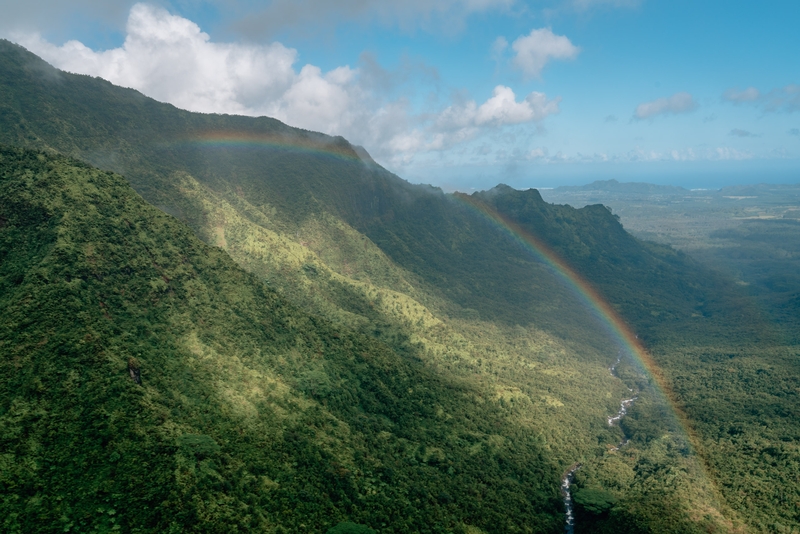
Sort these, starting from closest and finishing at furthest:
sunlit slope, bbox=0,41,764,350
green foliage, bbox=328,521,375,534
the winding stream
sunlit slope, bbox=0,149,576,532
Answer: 1. sunlit slope, bbox=0,149,576,532
2. green foliage, bbox=328,521,375,534
3. the winding stream
4. sunlit slope, bbox=0,41,764,350

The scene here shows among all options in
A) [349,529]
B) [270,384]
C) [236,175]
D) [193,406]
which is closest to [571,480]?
[349,529]

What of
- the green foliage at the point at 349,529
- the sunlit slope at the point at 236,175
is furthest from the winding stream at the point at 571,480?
the sunlit slope at the point at 236,175

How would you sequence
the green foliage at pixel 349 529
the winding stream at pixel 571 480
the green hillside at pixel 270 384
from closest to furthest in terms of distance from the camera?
the green hillside at pixel 270 384 < the green foliage at pixel 349 529 < the winding stream at pixel 571 480

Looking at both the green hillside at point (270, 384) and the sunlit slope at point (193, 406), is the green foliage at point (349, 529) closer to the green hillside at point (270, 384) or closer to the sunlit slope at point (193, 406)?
the green hillside at point (270, 384)

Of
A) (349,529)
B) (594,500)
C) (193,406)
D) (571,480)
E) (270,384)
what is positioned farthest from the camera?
(571,480)

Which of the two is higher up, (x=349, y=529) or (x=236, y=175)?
(x=236, y=175)

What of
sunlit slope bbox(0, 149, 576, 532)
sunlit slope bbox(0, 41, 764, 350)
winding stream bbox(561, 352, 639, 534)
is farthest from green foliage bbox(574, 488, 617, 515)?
sunlit slope bbox(0, 41, 764, 350)

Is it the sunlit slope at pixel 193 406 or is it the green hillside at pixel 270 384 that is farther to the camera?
the green hillside at pixel 270 384

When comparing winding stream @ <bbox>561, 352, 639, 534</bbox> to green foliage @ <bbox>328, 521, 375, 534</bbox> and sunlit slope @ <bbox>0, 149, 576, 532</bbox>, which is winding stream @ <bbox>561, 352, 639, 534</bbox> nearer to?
sunlit slope @ <bbox>0, 149, 576, 532</bbox>

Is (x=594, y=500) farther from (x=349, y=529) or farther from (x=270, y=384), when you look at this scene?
(x=270, y=384)
